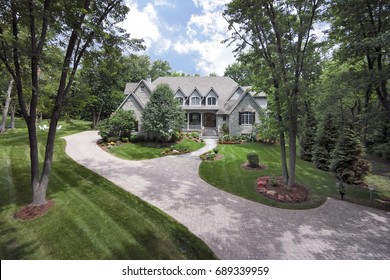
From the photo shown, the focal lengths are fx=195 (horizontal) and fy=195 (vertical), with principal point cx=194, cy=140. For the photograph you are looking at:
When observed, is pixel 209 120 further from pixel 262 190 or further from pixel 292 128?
pixel 262 190

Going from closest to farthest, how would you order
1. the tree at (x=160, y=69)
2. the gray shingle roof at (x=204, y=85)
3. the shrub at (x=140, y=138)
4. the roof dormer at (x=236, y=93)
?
the shrub at (x=140, y=138), the roof dormer at (x=236, y=93), the gray shingle roof at (x=204, y=85), the tree at (x=160, y=69)

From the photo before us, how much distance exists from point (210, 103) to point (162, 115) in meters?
11.6

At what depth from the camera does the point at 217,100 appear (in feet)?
103

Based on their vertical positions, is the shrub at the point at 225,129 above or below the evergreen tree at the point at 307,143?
above

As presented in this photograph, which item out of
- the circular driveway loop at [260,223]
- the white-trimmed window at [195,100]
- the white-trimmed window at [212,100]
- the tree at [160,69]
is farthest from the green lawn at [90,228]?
the tree at [160,69]

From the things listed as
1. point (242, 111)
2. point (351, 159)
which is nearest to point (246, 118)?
point (242, 111)

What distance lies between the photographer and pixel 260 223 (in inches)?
325

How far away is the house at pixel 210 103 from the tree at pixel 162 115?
14.0 feet

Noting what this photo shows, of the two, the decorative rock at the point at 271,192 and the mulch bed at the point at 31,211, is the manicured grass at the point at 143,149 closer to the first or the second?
the mulch bed at the point at 31,211

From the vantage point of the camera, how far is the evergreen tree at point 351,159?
13.8 m

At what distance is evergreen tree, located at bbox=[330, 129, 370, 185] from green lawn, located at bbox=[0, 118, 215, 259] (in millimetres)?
12854

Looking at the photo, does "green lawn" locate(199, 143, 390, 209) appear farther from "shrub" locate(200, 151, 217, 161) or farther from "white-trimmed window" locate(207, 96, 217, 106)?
"white-trimmed window" locate(207, 96, 217, 106)

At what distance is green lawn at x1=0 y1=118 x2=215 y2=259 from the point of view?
6.24m

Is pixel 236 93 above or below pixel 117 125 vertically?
above
